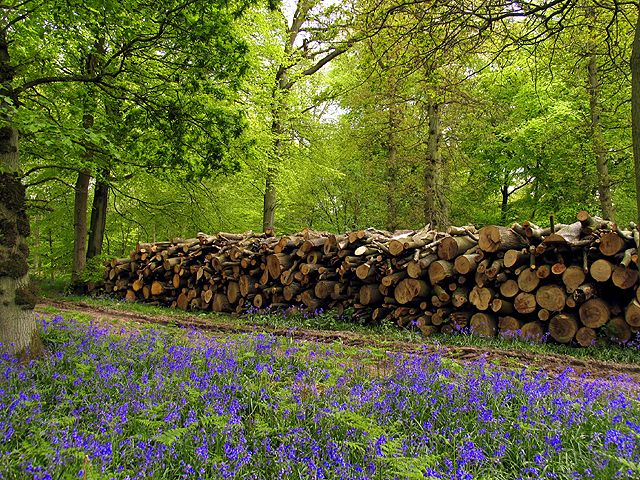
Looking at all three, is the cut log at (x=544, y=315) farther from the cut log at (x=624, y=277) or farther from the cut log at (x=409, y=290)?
the cut log at (x=409, y=290)

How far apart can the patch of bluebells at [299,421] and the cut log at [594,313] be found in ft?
7.64

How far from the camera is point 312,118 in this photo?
21016 millimetres

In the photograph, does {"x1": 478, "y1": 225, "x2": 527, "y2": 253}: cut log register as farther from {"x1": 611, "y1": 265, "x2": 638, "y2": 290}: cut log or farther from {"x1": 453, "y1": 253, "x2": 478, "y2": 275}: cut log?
{"x1": 611, "y1": 265, "x2": 638, "y2": 290}: cut log

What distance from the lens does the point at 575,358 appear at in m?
6.04

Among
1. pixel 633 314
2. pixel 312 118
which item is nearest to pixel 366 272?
pixel 633 314

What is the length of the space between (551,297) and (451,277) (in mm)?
1758

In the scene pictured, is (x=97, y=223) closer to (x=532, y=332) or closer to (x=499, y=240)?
(x=499, y=240)

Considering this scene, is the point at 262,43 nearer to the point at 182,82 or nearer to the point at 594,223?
the point at 182,82

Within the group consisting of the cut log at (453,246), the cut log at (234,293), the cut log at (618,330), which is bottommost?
the cut log at (234,293)

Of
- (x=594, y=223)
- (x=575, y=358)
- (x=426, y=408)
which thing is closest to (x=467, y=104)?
(x=594, y=223)

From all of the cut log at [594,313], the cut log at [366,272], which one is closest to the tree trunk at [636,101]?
the cut log at [594,313]

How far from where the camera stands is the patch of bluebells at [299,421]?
8.39ft

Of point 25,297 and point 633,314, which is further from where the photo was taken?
point 633,314

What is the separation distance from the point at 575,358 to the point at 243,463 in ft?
17.2
